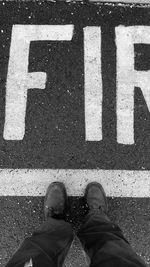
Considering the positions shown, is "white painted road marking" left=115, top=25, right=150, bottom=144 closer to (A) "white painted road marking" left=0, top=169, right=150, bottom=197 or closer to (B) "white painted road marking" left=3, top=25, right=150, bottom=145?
(B) "white painted road marking" left=3, top=25, right=150, bottom=145

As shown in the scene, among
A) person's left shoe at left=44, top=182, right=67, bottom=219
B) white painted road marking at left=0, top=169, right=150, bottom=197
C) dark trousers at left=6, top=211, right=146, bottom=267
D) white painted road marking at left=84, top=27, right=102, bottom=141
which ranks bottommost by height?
dark trousers at left=6, top=211, right=146, bottom=267

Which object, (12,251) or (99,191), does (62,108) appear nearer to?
(99,191)

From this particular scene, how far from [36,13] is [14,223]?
1.62m

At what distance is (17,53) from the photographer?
285 centimetres

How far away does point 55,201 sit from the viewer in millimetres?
2766

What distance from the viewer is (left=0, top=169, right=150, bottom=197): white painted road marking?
2801mm

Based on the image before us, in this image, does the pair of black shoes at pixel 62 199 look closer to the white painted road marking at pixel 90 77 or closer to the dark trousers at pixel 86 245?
the dark trousers at pixel 86 245

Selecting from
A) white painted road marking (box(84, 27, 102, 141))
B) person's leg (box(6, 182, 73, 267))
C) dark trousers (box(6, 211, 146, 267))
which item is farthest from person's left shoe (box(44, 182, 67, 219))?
white painted road marking (box(84, 27, 102, 141))

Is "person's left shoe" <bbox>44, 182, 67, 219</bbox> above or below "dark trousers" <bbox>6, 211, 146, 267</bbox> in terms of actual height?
above

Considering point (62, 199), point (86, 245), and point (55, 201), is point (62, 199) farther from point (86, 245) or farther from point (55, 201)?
point (86, 245)

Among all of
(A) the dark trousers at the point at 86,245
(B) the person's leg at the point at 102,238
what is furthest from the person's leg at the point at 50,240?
(B) the person's leg at the point at 102,238

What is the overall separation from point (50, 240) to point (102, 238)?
0.33 m

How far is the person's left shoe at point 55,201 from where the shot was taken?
9.02 ft

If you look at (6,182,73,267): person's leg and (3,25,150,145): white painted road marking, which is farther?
(3,25,150,145): white painted road marking
